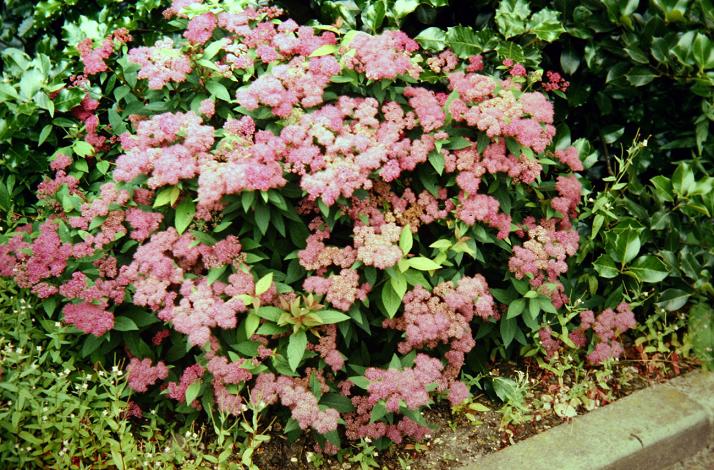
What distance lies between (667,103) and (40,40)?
390 centimetres

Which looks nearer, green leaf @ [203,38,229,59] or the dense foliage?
the dense foliage

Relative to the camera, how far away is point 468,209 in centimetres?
270

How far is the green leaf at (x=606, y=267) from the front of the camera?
3.27 meters

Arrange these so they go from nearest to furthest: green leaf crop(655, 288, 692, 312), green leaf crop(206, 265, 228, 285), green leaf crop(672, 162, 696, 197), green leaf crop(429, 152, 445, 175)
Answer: green leaf crop(206, 265, 228, 285) → green leaf crop(429, 152, 445, 175) → green leaf crop(672, 162, 696, 197) → green leaf crop(655, 288, 692, 312)

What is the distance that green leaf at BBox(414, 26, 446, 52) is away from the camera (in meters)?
3.13

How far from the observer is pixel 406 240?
2594mm

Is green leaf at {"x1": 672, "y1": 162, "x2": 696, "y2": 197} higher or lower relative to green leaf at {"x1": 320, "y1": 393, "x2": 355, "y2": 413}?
higher

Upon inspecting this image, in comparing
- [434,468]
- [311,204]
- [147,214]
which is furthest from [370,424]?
[147,214]

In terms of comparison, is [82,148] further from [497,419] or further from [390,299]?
[497,419]

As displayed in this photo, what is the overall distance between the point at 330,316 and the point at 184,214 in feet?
2.44

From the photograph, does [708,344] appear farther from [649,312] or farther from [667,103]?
[667,103]

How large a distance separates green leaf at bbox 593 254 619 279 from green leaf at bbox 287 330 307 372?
1693 millimetres

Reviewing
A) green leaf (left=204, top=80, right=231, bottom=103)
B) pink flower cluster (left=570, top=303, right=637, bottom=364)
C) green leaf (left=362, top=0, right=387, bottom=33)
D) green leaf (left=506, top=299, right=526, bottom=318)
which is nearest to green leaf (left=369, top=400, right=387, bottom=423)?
green leaf (left=506, top=299, right=526, bottom=318)

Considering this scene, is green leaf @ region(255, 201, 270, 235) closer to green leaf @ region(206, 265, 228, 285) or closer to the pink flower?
green leaf @ region(206, 265, 228, 285)
